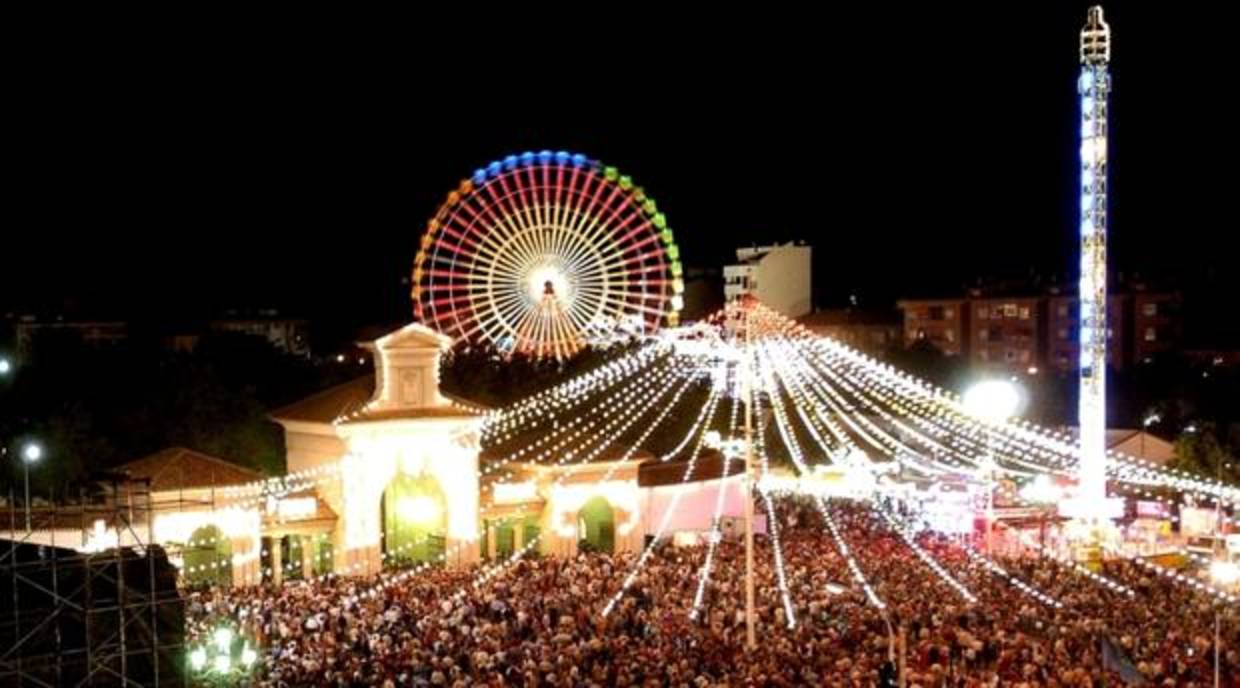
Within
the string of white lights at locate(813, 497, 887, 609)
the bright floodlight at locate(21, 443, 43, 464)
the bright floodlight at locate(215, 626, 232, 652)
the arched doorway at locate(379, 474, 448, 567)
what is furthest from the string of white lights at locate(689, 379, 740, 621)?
the bright floodlight at locate(21, 443, 43, 464)

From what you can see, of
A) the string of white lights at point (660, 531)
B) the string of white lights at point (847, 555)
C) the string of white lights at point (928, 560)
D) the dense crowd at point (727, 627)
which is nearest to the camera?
the dense crowd at point (727, 627)

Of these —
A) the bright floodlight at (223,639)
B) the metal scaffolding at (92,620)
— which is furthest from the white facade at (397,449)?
the metal scaffolding at (92,620)

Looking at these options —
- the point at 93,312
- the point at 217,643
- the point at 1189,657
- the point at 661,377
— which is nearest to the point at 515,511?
the point at 217,643

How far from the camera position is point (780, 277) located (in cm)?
7975

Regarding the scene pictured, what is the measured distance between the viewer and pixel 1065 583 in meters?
21.4

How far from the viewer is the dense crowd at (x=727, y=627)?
53.3ft

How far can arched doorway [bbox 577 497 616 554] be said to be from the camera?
30.8 meters

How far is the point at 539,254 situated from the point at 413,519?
966 cm

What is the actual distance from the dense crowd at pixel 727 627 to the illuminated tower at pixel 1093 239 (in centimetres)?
442

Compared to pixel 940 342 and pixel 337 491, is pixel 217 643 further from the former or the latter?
pixel 940 342

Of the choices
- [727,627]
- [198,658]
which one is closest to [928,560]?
[727,627]

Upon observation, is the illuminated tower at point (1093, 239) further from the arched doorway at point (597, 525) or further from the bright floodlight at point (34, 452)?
the bright floodlight at point (34, 452)

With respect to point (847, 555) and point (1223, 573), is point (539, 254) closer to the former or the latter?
point (847, 555)

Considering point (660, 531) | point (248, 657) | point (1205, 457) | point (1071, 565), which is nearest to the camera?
point (248, 657)
